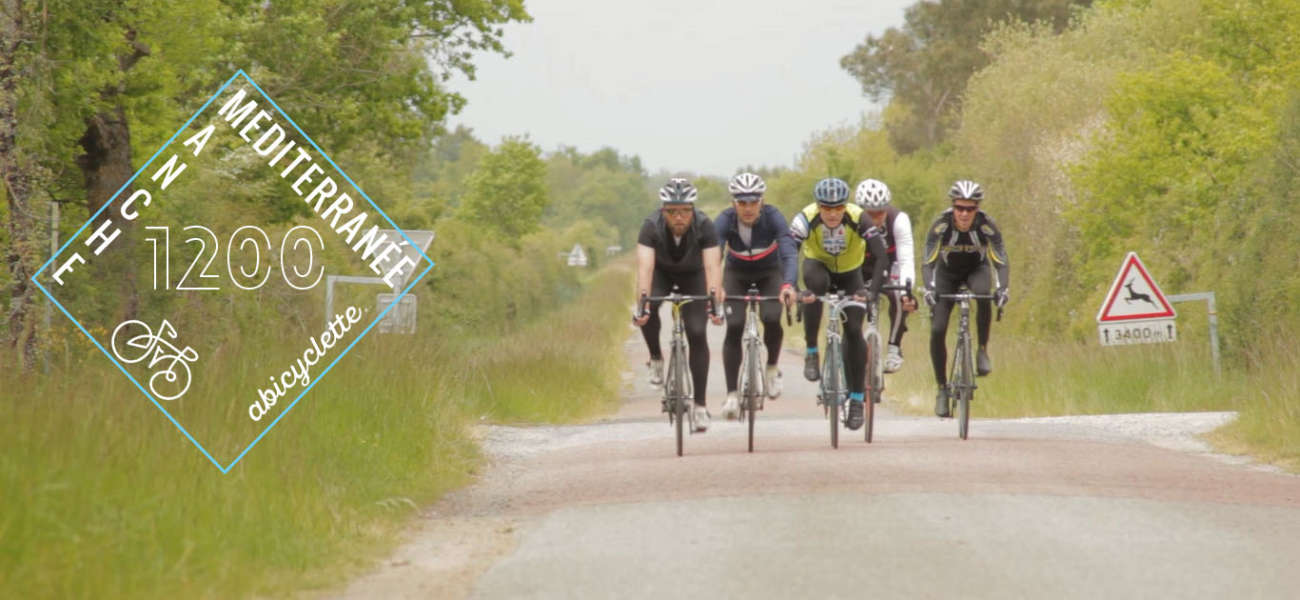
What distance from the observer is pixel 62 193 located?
21297 millimetres

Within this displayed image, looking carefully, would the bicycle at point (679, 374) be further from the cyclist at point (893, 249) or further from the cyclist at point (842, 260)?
the cyclist at point (893, 249)

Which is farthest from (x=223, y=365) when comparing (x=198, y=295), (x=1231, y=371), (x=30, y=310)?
(x=1231, y=371)

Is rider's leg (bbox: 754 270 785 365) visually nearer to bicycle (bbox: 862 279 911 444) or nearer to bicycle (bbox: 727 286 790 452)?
bicycle (bbox: 727 286 790 452)

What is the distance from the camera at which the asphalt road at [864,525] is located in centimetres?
794

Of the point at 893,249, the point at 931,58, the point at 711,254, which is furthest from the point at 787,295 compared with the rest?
the point at 931,58

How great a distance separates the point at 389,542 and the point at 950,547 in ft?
9.80

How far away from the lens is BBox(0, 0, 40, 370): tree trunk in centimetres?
1147

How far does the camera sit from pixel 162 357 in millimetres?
11211

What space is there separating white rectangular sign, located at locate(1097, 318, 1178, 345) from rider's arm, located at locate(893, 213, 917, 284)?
8117 millimetres

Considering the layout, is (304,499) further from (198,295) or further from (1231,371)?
(1231,371)

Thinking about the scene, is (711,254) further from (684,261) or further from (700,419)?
(700,419)

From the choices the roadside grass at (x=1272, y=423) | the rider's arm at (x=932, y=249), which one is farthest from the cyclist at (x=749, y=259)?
the roadside grass at (x=1272, y=423)

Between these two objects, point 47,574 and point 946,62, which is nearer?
point 47,574
